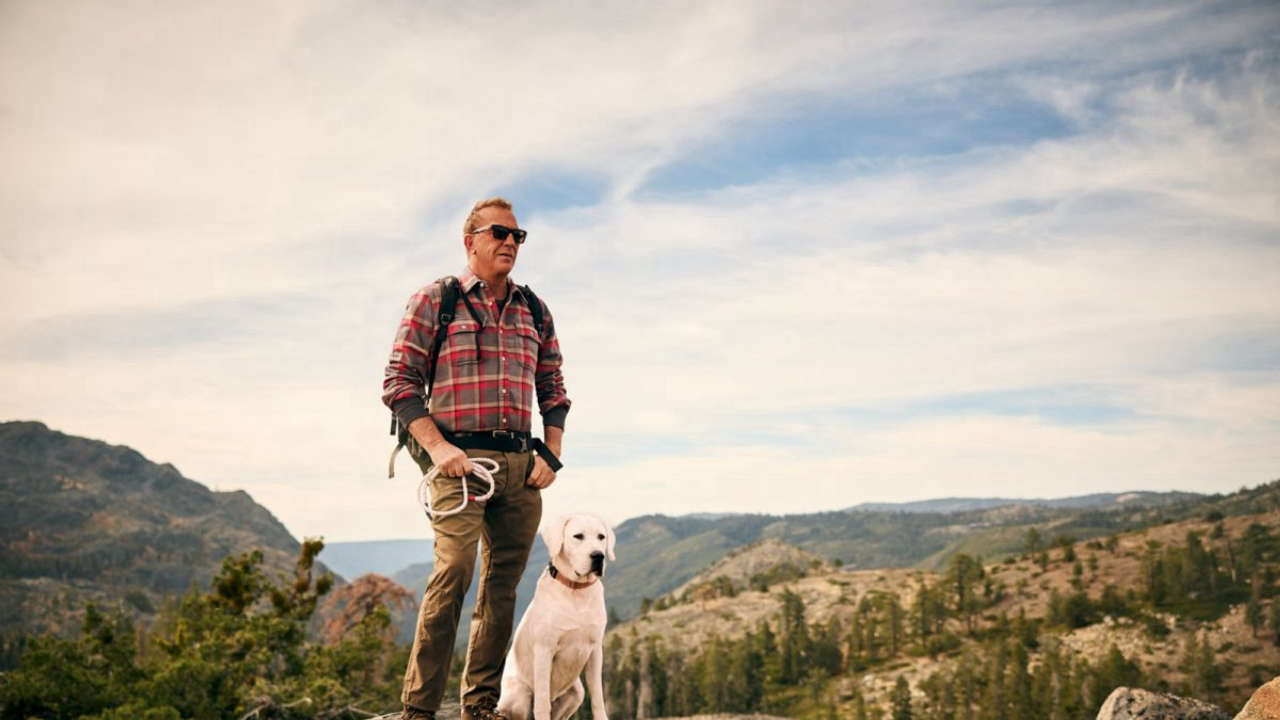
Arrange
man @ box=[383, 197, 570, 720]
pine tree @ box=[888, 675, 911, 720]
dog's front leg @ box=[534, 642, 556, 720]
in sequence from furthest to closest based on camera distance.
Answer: pine tree @ box=[888, 675, 911, 720]
man @ box=[383, 197, 570, 720]
dog's front leg @ box=[534, 642, 556, 720]

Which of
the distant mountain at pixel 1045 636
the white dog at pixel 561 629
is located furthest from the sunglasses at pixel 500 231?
the distant mountain at pixel 1045 636

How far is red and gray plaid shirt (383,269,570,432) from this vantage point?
713 centimetres

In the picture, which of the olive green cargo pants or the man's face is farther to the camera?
the man's face

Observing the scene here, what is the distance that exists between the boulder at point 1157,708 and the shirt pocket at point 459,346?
936 cm

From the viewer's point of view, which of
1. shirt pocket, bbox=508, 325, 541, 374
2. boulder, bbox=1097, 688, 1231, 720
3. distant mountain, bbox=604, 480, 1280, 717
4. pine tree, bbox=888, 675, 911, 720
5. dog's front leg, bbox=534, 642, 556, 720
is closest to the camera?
dog's front leg, bbox=534, 642, 556, 720

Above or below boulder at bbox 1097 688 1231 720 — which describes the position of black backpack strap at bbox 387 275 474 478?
above

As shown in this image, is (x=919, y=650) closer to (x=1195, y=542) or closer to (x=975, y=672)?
(x=975, y=672)

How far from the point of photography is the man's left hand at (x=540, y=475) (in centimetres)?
742

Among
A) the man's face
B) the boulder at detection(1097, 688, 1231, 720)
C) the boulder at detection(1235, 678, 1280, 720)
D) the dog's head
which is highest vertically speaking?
the man's face

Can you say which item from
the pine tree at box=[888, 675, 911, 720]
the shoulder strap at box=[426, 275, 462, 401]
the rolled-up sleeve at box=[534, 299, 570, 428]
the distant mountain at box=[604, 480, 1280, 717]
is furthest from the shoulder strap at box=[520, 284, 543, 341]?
the distant mountain at box=[604, 480, 1280, 717]

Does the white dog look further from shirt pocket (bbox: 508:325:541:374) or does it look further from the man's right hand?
shirt pocket (bbox: 508:325:541:374)

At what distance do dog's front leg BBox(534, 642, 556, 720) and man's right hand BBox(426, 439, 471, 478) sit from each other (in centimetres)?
162

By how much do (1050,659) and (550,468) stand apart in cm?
13404

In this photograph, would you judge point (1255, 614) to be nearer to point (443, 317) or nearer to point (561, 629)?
point (561, 629)
